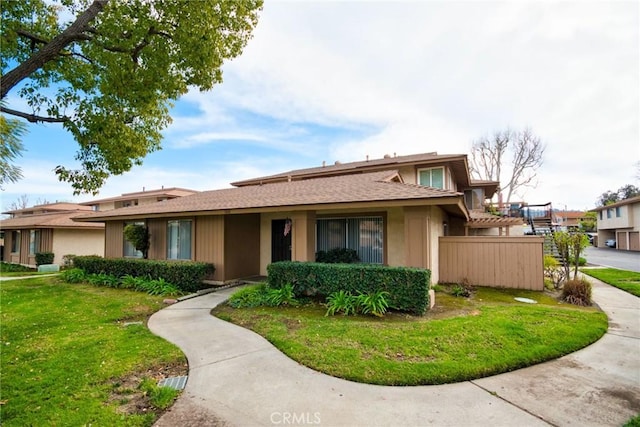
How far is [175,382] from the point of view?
3.70 meters

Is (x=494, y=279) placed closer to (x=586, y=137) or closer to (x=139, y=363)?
(x=139, y=363)

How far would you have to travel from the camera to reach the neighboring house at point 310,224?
7598 mm

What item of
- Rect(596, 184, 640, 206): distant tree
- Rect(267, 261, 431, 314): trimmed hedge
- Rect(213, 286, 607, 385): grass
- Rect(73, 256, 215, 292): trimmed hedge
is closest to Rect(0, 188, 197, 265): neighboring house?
Rect(73, 256, 215, 292): trimmed hedge

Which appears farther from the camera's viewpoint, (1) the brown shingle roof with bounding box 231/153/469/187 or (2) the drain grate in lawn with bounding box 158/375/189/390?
(1) the brown shingle roof with bounding box 231/153/469/187

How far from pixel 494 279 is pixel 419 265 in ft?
12.7

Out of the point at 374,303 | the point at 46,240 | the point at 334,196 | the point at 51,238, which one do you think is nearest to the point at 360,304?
the point at 374,303

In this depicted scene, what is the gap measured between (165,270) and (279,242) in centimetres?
401

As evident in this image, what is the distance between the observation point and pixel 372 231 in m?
9.82

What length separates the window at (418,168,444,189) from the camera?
14.4 metres

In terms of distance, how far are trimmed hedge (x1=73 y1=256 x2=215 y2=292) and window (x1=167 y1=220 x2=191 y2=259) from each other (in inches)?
41.0

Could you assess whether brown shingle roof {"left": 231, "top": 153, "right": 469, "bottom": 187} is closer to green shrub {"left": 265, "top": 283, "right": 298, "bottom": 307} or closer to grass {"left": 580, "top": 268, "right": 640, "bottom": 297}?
grass {"left": 580, "top": 268, "right": 640, "bottom": 297}

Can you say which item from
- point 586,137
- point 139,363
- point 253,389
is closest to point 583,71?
point 586,137

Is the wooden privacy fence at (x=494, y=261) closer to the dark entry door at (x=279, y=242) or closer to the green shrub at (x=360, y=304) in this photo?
the green shrub at (x=360, y=304)

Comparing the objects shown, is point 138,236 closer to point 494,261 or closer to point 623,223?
point 494,261
